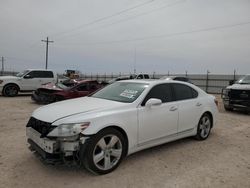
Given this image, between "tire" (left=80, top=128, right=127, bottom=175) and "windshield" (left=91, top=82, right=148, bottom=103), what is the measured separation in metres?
0.85

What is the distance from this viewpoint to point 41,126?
4184 mm

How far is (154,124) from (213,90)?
77.0 feet

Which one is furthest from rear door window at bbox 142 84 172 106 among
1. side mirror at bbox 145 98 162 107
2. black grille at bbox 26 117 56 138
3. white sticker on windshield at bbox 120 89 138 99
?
black grille at bbox 26 117 56 138

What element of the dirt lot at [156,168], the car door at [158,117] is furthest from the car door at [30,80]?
the car door at [158,117]

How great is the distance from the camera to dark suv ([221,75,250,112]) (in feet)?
34.7

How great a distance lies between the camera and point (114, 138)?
425 centimetres

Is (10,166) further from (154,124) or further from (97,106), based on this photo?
(154,124)

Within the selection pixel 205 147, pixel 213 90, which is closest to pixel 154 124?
pixel 205 147

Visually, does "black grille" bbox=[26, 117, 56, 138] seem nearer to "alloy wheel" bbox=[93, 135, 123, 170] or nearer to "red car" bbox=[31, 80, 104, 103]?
"alloy wheel" bbox=[93, 135, 123, 170]

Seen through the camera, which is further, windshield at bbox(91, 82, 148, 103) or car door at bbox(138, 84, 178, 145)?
windshield at bbox(91, 82, 148, 103)

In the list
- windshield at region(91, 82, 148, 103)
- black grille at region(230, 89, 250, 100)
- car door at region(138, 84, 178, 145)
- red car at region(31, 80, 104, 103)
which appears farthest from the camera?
red car at region(31, 80, 104, 103)

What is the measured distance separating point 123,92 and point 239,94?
7352mm

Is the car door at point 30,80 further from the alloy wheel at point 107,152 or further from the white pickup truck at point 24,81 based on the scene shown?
the alloy wheel at point 107,152

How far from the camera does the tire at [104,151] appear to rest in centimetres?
392
